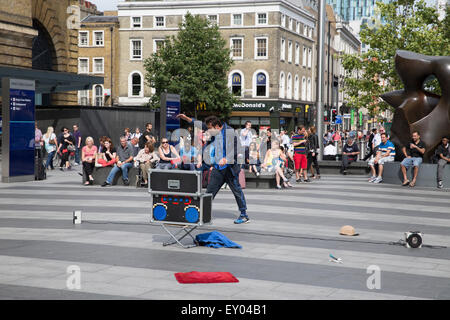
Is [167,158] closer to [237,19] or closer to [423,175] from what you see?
[423,175]

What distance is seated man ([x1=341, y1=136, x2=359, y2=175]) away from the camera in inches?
876

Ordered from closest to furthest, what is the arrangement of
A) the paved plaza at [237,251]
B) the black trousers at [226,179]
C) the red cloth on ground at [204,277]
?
the paved plaza at [237,251] < the red cloth on ground at [204,277] < the black trousers at [226,179]

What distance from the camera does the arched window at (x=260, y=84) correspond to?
184 ft

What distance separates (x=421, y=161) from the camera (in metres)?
18.5

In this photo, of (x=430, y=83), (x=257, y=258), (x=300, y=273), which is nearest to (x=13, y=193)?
(x=257, y=258)

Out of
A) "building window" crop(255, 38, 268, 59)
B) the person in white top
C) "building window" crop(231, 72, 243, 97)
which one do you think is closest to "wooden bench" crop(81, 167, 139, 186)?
the person in white top

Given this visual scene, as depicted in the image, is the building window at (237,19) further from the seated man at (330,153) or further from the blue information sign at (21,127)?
the blue information sign at (21,127)

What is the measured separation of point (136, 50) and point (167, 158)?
144 feet

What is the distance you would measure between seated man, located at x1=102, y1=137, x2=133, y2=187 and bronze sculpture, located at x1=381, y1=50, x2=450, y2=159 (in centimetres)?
836

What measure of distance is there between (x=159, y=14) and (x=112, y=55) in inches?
231

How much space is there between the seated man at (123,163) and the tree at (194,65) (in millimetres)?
32988

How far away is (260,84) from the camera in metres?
56.2

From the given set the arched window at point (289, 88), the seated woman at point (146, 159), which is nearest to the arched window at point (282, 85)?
the arched window at point (289, 88)

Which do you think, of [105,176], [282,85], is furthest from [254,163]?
[282,85]
